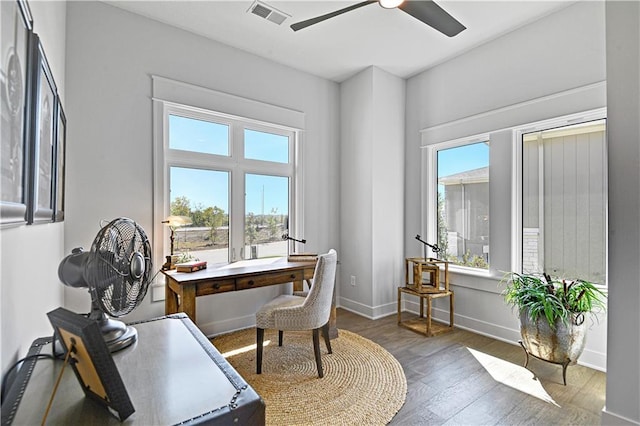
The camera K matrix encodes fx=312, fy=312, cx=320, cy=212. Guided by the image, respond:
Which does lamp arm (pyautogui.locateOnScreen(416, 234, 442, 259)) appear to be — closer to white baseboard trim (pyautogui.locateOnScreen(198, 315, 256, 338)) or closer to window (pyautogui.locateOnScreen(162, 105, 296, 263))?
window (pyautogui.locateOnScreen(162, 105, 296, 263))

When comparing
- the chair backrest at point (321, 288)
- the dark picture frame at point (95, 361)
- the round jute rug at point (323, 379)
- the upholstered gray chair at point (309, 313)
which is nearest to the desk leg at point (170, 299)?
the round jute rug at point (323, 379)

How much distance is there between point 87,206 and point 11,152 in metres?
1.93

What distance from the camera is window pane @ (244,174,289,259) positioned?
3.41 m

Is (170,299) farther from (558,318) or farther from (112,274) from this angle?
(558,318)

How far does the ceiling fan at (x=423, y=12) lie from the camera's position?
2.02 m

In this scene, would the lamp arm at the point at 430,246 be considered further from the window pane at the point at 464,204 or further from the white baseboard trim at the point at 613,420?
the white baseboard trim at the point at 613,420

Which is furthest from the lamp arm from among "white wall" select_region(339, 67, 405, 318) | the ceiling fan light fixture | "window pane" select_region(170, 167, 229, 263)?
the ceiling fan light fixture

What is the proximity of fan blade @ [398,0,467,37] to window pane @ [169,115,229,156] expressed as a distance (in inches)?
79.4

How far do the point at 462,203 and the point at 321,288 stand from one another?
207 centimetres

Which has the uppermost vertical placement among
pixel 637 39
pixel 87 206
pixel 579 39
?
pixel 579 39

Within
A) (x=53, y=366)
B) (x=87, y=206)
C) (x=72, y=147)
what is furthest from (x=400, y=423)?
(x=72, y=147)

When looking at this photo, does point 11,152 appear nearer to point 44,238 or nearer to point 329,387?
point 44,238

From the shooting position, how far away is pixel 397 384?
220cm

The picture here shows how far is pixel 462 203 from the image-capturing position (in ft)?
11.4
